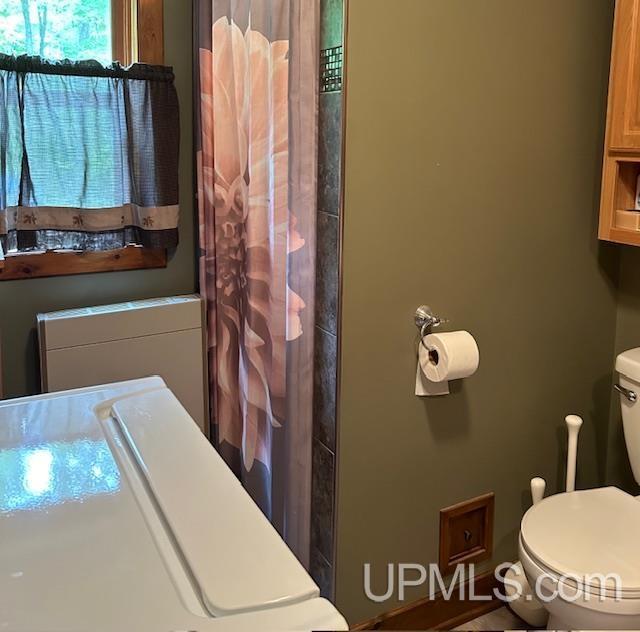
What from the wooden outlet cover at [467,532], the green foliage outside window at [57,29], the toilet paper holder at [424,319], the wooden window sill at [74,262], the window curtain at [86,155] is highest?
the green foliage outside window at [57,29]

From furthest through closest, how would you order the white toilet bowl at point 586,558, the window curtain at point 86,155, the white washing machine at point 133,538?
the window curtain at point 86,155, the white toilet bowl at point 586,558, the white washing machine at point 133,538

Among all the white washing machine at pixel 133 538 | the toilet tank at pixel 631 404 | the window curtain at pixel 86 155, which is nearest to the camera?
the white washing machine at pixel 133 538

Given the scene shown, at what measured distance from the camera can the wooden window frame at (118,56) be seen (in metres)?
1.98

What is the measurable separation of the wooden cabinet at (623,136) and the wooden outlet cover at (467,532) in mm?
867

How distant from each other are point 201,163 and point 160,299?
0.39m

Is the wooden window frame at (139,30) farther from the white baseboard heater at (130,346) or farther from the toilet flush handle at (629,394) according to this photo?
the toilet flush handle at (629,394)

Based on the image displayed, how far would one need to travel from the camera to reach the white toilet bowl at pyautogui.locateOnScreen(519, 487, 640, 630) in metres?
1.77

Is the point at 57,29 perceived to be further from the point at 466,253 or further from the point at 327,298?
the point at 466,253

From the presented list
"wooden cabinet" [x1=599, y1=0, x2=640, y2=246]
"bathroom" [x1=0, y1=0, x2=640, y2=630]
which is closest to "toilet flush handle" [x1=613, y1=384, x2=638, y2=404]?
"bathroom" [x1=0, y1=0, x2=640, y2=630]

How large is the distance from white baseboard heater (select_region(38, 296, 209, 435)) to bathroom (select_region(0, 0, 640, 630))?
79 mm

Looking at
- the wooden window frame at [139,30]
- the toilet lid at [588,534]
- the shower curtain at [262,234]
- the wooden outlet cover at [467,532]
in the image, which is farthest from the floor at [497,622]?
the wooden window frame at [139,30]

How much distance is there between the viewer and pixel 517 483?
237cm

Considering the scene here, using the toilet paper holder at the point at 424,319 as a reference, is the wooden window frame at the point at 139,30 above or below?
above

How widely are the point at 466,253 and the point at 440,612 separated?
1.07m
